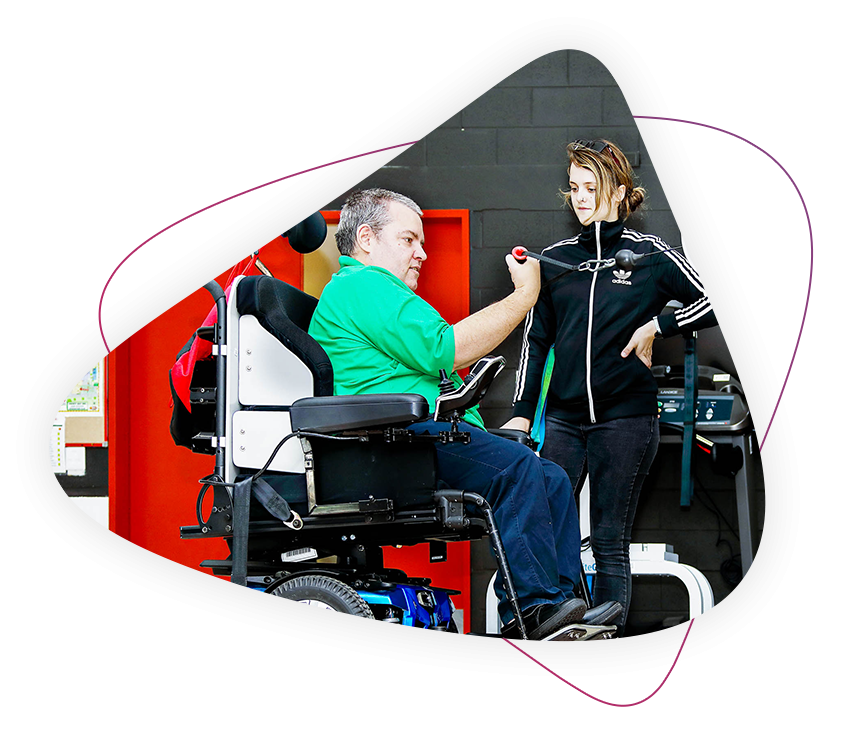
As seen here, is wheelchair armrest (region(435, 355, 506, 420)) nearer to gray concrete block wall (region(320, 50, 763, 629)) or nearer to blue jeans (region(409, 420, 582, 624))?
blue jeans (region(409, 420, 582, 624))

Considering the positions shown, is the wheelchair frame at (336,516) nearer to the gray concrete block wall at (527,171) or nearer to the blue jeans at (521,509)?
the blue jeans at (521,509)

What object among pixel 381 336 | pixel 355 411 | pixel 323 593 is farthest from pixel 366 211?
pixel 323 593

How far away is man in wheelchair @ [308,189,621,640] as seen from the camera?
2336 mm

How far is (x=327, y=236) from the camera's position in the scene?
2662 millimetres

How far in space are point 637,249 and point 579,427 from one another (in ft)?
1.60

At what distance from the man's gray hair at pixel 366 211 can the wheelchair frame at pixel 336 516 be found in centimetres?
22

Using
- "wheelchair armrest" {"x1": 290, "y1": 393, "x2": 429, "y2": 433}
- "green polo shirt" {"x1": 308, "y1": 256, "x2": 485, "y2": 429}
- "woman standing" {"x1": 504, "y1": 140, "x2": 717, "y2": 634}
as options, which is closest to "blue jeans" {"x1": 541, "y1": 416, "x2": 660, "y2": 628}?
"woman standing" {"x1": 504, "y1": 140, "x2": 717, "y2": 634}

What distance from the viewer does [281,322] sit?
2.49 metres

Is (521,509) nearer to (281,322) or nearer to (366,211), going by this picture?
(281,322)

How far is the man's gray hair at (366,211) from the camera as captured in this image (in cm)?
260

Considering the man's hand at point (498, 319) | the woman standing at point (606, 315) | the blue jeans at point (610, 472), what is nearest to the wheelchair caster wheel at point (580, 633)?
the blue jeans at point (610, 472)

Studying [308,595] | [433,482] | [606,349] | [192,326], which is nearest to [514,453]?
[433,482]

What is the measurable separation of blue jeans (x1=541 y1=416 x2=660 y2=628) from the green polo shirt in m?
0.26

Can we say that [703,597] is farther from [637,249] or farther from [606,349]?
[637,249]
